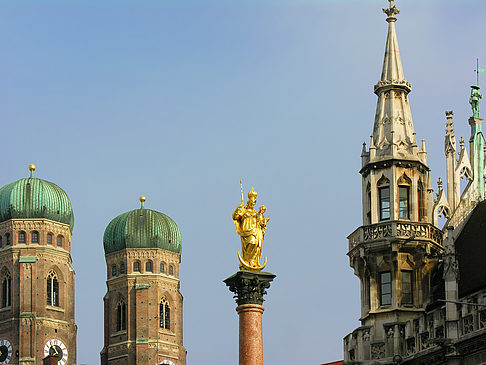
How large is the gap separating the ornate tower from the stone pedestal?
5.74 meters

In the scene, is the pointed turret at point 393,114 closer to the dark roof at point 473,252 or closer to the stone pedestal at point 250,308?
the dark roof at point 473,252

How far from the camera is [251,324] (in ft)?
244

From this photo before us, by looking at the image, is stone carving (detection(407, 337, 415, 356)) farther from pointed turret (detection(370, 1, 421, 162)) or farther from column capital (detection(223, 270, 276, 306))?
pointed turret (detection(370, 1, 421, 162))

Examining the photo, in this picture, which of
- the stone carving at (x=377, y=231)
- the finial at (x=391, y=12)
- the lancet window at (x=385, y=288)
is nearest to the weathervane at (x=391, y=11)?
the finial at (x=391, y=12)

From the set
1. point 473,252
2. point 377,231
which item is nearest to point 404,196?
point 377,231

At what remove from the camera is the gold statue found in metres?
75.4

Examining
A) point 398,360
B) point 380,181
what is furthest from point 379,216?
point 398,360

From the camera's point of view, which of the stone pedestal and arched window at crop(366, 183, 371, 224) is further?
arched window at crop(366, 183, 371, 224)

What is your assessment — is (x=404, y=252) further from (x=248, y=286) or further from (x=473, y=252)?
(x=248, y=286)

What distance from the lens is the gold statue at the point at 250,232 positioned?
247ft

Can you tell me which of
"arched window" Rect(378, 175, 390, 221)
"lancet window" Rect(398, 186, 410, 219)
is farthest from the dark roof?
"arched window" Rect(378, 175, 390, 221)

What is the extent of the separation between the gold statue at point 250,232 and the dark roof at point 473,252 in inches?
361

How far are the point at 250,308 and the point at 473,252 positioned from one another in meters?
11.0

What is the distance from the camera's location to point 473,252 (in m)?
77.4
